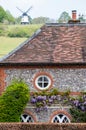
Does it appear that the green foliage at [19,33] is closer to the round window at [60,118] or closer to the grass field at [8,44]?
the grass field at [8,44]

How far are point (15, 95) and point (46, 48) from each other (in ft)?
13.7

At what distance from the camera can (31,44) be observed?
2927 centimetres

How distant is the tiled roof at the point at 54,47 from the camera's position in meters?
28.0

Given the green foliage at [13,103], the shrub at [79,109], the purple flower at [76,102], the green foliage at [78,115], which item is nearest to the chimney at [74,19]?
the shrub at [79,109]

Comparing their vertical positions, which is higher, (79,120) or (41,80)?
(41,80)

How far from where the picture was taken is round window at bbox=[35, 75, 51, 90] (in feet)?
91.5

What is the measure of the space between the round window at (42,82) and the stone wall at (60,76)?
12.1 inches

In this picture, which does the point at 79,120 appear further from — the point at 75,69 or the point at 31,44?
the point at 31,44

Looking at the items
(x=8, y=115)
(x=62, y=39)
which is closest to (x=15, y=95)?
(x=8, y=115)

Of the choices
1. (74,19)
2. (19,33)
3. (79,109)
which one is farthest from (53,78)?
(19,33)

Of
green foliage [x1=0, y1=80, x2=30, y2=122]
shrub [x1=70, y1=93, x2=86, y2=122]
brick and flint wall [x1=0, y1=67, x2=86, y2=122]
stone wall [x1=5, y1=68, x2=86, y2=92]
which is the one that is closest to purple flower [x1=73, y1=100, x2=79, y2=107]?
shrub [x1=70, y1=93, x2=86, y2=122]

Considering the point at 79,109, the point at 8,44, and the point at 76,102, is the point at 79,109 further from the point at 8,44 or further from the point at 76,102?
the point at 8,44

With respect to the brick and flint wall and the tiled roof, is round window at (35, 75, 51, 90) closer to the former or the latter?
the brick and flint wall

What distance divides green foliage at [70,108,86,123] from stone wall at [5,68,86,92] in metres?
1.19
